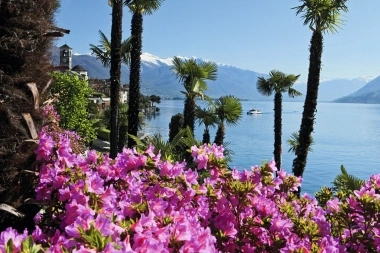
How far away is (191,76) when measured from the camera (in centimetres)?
1409

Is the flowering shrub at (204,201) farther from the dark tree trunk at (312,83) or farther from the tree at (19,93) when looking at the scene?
the dark tree trunk at (312,83)

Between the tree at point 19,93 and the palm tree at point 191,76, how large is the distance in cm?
1083

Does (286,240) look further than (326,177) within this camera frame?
No

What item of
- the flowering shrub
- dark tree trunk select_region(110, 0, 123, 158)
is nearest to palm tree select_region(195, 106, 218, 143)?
dark tree trunk select_region(110, 0, 123, 158)

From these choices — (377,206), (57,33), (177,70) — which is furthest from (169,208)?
(177,70)

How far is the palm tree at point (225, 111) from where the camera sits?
15961 millimetres

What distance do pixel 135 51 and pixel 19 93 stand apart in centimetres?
1187

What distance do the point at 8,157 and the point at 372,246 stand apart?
2776 millimetres

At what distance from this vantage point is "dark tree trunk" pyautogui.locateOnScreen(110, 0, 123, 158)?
43.5 ft

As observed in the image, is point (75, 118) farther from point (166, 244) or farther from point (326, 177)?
point (326, 177)

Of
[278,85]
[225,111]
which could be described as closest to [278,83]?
[278,85]

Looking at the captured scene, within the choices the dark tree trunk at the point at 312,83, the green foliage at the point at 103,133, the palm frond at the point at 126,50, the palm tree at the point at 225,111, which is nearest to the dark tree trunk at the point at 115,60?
the palm frond at the point at 126,50

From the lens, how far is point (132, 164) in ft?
10.0

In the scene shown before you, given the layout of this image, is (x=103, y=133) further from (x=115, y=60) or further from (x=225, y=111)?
(x=115, y=60)
